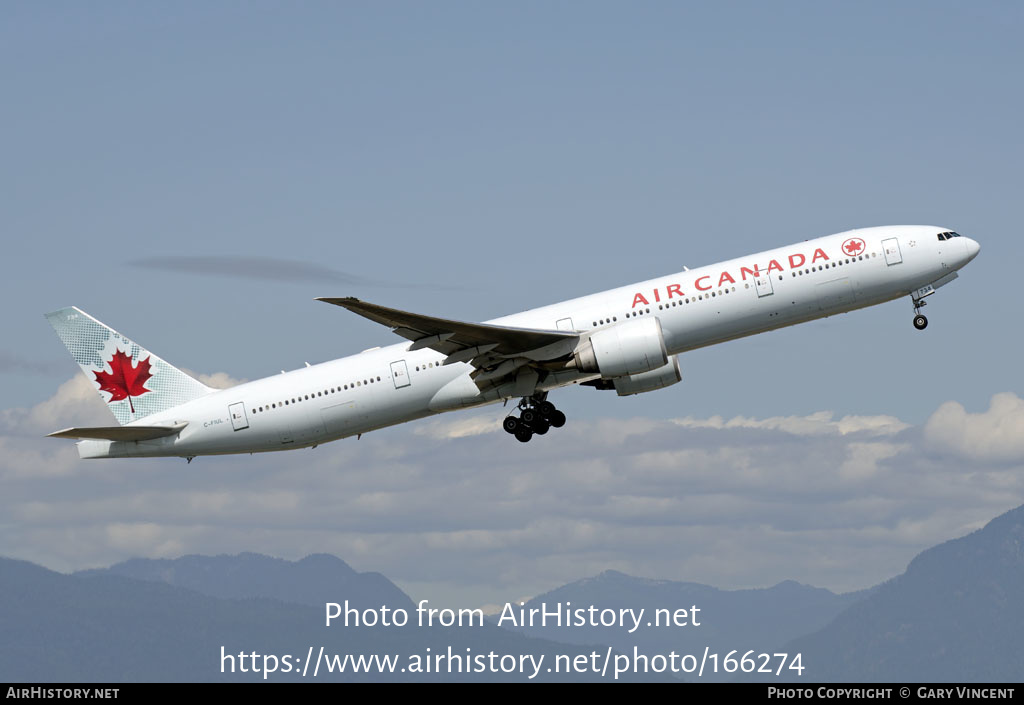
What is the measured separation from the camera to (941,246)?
1673 inches

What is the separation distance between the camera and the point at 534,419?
4588 centimetres

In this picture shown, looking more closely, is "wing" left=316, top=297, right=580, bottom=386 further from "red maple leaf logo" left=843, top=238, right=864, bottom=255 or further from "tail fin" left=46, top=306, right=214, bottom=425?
"tail fin" left=46, top=306, right=214, bottom=425

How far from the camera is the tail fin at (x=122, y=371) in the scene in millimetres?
48156

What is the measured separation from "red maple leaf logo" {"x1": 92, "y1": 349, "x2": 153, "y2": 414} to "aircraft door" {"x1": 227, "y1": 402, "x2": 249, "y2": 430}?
4.90 m

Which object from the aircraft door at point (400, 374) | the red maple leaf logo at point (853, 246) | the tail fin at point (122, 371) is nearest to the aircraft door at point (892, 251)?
the red maple leaf logo at point (853, 246)

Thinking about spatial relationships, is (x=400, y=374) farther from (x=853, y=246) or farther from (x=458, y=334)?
(x=853, y=246)

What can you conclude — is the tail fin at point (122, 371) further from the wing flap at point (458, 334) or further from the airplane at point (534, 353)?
the wing flap at point (458, 334)

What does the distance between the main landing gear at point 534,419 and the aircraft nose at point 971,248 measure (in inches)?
607

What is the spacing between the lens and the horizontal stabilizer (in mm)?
45156

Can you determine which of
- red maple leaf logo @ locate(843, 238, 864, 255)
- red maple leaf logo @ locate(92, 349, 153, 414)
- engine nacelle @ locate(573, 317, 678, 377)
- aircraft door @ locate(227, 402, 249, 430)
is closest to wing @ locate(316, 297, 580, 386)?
engine nacelle @ locate(573, 317, 678, 377)
